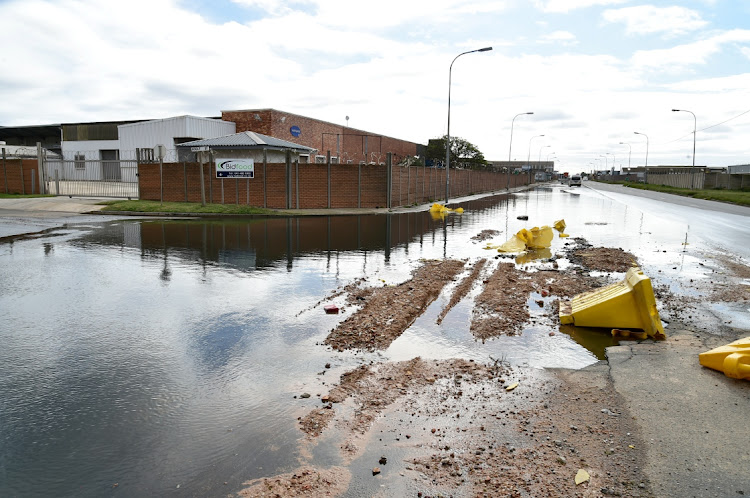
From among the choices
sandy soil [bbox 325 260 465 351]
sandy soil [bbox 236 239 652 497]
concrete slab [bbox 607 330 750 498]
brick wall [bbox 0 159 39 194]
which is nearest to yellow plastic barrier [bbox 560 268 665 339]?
concrete slab [bbox 607 330 750 498]

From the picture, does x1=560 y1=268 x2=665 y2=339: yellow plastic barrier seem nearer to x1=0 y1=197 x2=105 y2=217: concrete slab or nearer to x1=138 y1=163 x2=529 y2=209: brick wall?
x1=138 y1=163 x2=529 y2=209: brick wall

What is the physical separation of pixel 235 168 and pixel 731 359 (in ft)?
86.2

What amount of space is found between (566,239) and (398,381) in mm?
13817

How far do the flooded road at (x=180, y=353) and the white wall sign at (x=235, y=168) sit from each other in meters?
14.4

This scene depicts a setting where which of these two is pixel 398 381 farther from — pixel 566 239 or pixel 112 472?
pixel 566 239

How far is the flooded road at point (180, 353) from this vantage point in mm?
4012

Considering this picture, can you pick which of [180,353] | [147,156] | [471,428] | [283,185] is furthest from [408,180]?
[471,428]

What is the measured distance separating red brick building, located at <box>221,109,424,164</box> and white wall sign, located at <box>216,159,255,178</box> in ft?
26.5

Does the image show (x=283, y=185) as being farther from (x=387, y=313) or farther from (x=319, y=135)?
(x=319, y=135)

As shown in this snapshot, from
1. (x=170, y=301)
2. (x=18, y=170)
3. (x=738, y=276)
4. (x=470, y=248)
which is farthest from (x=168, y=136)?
(x=738, y=276)

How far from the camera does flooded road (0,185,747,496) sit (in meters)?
4.01

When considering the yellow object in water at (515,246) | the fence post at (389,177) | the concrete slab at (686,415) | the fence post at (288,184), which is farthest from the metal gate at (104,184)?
the concrete slab at (686,415)

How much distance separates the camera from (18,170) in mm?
37094

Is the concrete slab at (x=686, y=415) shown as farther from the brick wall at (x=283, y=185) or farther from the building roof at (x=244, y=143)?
the building roof at (x=244, y=143)
